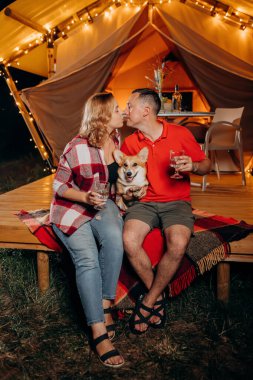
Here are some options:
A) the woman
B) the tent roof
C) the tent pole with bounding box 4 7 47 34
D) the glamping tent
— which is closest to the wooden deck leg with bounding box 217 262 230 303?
the woman

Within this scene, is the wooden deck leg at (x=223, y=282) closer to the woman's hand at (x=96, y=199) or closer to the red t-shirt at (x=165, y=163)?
the red t-shirt at (x=165, y=163)

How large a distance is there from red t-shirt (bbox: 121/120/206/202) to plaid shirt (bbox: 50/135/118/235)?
0.37 metres

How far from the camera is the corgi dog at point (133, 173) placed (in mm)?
2516

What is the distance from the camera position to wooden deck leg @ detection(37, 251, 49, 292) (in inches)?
112

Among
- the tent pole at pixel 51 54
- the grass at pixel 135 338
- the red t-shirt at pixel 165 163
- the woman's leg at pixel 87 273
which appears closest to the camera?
the grass at pixel 135 338

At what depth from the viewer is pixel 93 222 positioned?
237cm

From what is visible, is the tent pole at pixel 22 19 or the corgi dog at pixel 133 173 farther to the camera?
the tent pole at pixel 22 19

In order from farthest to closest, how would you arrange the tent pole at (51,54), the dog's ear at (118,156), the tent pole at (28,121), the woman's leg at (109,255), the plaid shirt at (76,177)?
the tent pole at (51,54), the tent pole at (28,121), the dog's ear at (118,156), the plaid shirt at (76,177), the woman's leg at (109,255)

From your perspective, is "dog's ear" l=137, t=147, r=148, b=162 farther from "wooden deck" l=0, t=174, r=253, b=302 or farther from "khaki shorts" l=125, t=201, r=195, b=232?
"wooden deck" l=0, t=174, r=253, b=302

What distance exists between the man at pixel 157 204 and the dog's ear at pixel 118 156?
0.19 metres

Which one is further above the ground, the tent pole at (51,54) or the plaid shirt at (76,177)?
the tent pole at (51,54)

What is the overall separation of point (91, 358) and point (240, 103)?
419cm

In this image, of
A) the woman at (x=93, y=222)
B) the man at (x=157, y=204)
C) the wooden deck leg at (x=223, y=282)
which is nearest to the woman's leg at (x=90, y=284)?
the woman at (x=93, y=222)

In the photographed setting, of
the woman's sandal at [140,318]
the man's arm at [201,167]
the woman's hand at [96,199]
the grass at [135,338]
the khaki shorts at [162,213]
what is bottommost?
the grass at [135,338]
